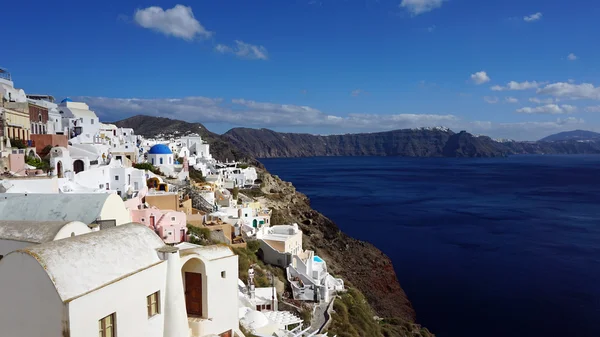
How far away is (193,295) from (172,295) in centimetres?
123

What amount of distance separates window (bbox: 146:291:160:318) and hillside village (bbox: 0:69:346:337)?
0.02 meters

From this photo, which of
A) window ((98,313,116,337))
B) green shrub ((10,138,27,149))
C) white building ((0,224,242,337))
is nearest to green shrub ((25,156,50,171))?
green shrub ((10,138,27,149))

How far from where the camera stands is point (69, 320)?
5703 mm

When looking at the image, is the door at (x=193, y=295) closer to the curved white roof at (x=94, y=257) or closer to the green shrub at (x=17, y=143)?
the curved white roof at (x=94, y=257)

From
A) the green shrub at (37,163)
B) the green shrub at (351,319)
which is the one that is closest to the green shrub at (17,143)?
the green shrub at (37,163)

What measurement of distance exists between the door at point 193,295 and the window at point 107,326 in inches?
98.8

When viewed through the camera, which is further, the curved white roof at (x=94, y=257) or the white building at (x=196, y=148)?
the white building at (x=196, y=148)

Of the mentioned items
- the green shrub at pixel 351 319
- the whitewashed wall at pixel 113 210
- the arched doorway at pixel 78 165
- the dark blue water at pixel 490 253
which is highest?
the arched doorway at pixel 78 165

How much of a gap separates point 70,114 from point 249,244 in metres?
21.5

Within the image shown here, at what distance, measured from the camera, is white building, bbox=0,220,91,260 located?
314 inches

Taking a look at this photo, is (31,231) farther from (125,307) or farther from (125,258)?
(125,307)

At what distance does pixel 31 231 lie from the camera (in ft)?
26.9

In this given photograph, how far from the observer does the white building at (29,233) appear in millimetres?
7965

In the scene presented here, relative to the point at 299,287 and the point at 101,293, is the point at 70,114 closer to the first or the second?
the point at 299,287
